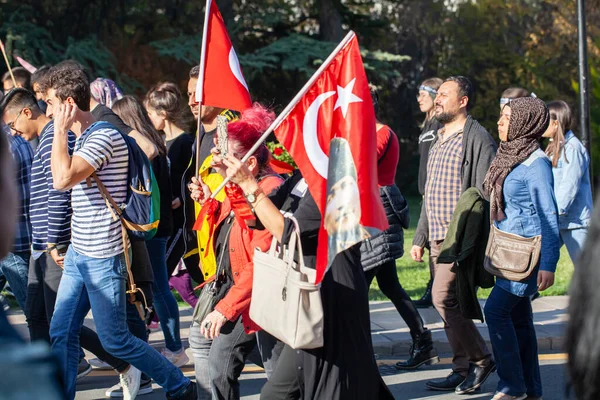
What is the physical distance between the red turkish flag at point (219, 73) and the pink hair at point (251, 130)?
105cm

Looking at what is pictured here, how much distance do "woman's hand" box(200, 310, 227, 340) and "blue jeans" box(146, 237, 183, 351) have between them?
2443 millimetres

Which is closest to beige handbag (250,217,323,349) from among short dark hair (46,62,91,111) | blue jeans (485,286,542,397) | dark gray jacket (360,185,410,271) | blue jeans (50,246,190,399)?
blue jeans (50,246,190,399)

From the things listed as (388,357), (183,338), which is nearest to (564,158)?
(388,357)

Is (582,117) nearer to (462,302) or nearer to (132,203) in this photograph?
(462,302)

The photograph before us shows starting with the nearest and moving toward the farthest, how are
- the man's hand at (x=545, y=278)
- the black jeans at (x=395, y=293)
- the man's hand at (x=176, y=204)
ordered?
the man's hand at (x=545, y=278) → the black jeans at (x=395, y=293) → the man's hand at (x=176, y=204)

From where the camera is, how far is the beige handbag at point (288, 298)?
3482 mm

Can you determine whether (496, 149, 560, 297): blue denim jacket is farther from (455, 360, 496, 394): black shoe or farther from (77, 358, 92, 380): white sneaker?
(77, 358, 92, 380): white sneaker

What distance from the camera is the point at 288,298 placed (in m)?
3.53

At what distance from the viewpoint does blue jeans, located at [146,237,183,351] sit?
21.5 feet

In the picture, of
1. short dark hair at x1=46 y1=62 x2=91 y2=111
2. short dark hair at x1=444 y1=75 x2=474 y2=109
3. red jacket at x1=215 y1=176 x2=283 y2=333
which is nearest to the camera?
red jacket at x1=215 y1=176 x2=283 y2=333

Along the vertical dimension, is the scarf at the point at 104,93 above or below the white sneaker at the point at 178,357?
above

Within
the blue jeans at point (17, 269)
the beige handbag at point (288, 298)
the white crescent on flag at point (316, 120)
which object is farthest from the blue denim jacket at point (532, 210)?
the blue jeans at point (17, 269)

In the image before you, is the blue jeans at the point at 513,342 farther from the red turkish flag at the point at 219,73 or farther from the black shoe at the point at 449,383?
the red turkish flag at the point at 219,73

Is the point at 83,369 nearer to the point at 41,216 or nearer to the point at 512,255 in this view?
the point at 41,216
